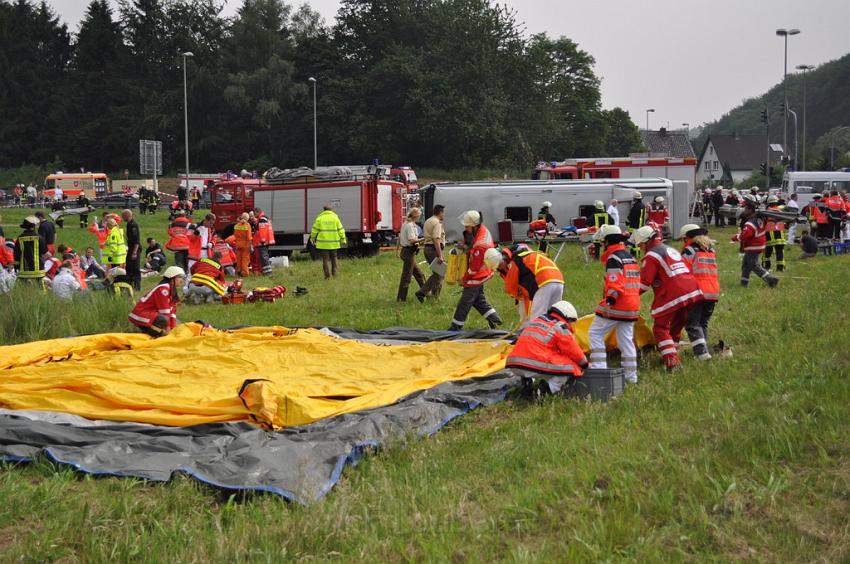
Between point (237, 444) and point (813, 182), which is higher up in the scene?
point (813, 182)

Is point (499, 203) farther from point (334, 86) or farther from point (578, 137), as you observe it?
point (578, 137)

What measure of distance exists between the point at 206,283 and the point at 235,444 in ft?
31.2

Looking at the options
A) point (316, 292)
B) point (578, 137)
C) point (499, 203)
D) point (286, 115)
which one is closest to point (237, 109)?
point (286, 115)

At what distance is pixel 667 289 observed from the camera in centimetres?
930

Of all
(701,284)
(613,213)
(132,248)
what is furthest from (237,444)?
(613,213)

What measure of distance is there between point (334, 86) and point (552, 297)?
190ft

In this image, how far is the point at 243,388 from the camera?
7859 millimetres

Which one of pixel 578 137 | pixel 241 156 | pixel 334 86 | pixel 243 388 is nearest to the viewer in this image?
pixel 243 388

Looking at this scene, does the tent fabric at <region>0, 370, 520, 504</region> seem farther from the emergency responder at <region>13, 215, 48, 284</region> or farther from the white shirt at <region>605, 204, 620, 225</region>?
the white shirt at <region>605, 204, 620, 225</region>

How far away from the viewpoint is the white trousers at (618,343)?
870cm

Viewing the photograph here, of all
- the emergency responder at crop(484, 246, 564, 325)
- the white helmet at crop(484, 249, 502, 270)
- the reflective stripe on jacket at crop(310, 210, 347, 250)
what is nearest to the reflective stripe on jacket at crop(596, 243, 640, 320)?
the emergency responder at crop(484, 246, 564, 325)

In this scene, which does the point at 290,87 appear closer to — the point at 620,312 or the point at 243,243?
the point at 243,243

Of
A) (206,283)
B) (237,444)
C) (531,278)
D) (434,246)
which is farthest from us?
(206,283)

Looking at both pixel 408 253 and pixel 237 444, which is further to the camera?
pixel 408 253
